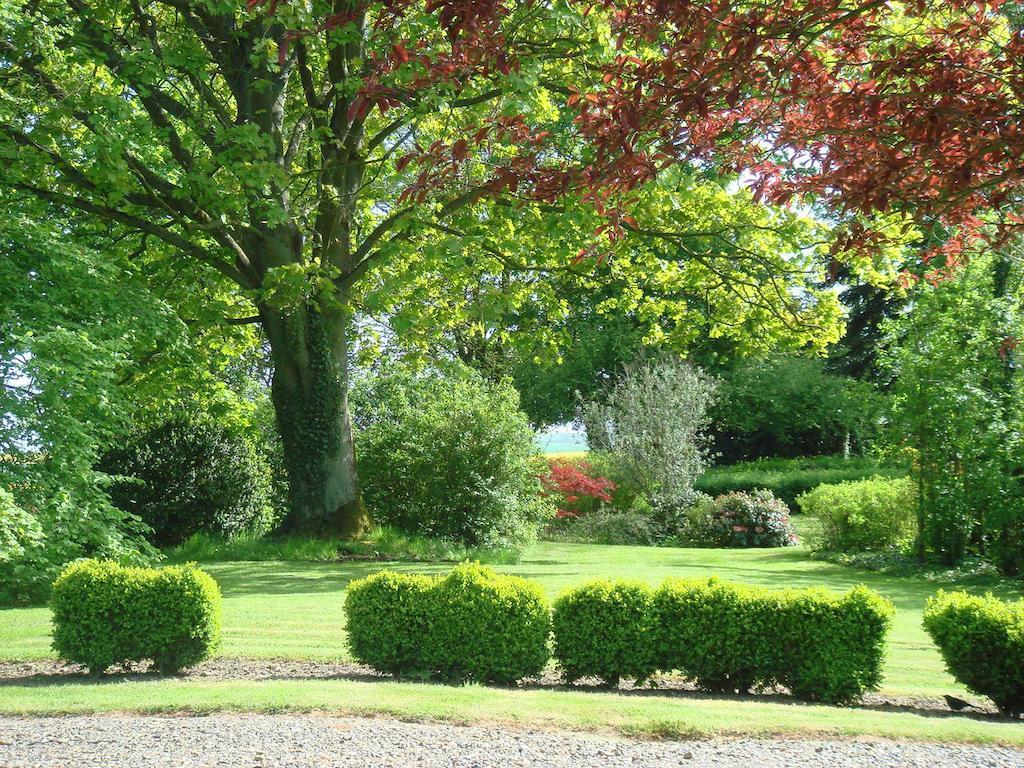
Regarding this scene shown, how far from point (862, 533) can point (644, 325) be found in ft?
50.3

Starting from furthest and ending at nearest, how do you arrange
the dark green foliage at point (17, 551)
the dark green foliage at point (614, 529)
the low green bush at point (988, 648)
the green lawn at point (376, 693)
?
the dark green foliage at point (614, 529)
the dark green foliage at point (17, 551)
the low green bush at point (988, 648)
the green lawn at point (376, 693)

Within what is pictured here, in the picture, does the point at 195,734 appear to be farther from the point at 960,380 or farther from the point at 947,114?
the point at 960,380

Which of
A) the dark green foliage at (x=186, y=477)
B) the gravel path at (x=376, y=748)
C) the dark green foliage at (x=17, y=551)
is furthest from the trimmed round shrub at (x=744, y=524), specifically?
the gravel path at (x=376, y=748)

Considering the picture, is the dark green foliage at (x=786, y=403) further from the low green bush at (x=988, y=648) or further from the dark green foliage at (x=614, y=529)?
the low green bush at (x=988, y=648)

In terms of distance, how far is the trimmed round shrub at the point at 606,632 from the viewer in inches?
253

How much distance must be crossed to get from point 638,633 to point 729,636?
0.63 meters

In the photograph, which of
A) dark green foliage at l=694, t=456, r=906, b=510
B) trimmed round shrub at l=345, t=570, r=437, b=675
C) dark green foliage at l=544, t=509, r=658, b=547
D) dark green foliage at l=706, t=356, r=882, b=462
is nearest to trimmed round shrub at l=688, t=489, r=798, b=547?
dark green foliage at l=544, t=509, r=658, b=547

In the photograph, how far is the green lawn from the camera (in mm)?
5438

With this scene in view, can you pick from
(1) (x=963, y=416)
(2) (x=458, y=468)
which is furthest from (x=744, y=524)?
(2) (x=458, y=468)

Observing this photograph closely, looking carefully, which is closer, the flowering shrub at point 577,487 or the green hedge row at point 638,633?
the green hedge row at point 638,633

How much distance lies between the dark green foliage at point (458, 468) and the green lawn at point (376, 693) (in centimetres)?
392

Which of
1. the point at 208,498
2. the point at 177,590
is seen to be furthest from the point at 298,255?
the point at 177,590

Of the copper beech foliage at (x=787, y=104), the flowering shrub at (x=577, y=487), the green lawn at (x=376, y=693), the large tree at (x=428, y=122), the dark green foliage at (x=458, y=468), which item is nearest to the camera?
the copper beech foliage at (x=787, y=104)

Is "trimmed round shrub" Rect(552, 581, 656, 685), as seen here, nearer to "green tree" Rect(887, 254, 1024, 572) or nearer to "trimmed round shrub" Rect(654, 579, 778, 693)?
"trimmed round shrub" Rect(654, 579, 778, 693)
